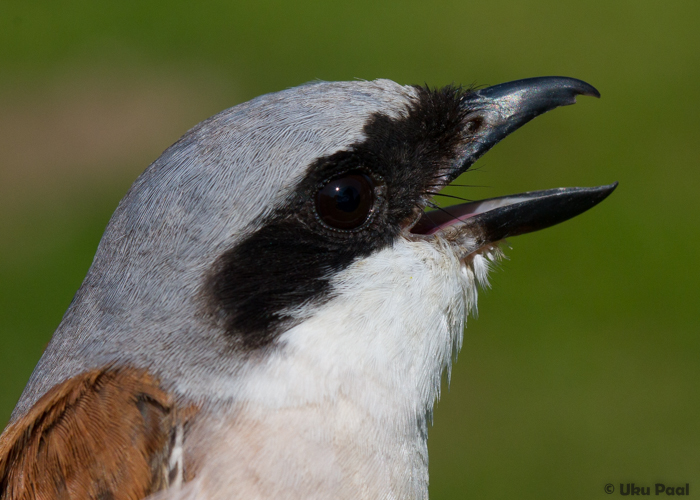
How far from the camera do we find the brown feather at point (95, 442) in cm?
207

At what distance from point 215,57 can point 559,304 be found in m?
6.90

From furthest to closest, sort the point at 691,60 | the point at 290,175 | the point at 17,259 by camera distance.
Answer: the point at 691,60, the point at 17,259, the point at 290,175

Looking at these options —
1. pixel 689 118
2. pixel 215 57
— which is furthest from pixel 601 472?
pixel 215 57

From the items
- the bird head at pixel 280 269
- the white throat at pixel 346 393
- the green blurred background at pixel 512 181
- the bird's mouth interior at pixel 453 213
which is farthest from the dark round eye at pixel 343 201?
the green blurred background at pixel 512 181

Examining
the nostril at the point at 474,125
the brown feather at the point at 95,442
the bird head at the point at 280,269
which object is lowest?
the brown feather at the point at 95,442

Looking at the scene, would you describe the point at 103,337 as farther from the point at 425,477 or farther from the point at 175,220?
the point at 425,477

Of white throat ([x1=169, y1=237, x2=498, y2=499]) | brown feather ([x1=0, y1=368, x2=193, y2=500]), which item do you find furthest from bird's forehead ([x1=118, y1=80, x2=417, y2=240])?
brown feather ([x1=0, y1=368, x2=193, y2=500])

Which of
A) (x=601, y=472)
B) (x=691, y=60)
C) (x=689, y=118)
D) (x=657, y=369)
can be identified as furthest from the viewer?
(x=691, y=60)

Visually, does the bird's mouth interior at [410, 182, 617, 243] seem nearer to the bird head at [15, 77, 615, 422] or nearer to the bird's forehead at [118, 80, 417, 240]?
the bird head at [15, 77, 615, 422]

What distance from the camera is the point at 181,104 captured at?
10531 mm

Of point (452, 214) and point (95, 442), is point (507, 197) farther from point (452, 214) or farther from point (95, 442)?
point (95, 442)

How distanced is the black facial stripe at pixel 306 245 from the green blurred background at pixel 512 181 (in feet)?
10.5

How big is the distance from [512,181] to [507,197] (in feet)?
22.1

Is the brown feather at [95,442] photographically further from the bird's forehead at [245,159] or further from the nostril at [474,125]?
the nostril at [474,125]
